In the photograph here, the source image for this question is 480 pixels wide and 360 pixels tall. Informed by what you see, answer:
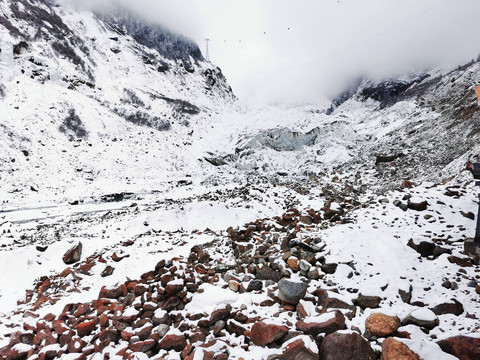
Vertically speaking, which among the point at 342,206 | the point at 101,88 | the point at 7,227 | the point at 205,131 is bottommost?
the point at 7,227

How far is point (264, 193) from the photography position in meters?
14.6

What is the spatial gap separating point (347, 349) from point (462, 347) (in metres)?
1.28

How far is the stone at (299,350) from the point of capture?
123 inches

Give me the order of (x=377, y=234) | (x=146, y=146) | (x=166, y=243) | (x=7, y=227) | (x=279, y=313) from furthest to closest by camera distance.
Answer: (x=146, y=146) < (x=7, y=227) < (x=166, y=243) < (x=377, y=234) < (x=279, y=313)

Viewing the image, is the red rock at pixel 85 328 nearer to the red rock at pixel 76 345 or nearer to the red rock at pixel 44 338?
the red rock at pixel 76 345

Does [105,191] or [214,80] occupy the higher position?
[214,80]

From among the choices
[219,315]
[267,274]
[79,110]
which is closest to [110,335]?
[219,315]

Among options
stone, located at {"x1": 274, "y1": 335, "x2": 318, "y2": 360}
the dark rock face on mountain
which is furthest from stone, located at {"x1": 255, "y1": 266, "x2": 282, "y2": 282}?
the dark rock face on mountain

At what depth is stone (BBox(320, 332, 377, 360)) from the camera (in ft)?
10.1

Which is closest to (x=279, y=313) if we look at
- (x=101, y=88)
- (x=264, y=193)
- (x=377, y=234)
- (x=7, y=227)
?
(x=377, y=234)

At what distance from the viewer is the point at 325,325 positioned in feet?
11.8

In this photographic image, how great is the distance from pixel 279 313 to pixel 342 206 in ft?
20.3

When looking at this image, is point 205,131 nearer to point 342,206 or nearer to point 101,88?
point 101,88

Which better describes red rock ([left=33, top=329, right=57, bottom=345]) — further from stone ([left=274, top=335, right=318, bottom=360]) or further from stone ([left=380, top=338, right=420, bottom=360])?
stone ([left=380, top=338, right=420, bottom=360])
